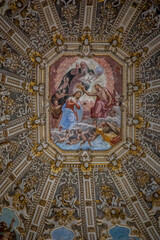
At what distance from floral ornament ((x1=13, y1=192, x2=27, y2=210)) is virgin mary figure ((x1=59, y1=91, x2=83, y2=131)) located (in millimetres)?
3677

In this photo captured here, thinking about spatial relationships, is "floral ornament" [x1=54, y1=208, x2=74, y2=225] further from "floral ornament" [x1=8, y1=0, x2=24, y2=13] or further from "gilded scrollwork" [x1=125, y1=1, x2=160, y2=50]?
"floral ornament" [x1=8, y1=0, x2=24, y2=13]

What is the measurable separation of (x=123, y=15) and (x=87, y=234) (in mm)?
9776

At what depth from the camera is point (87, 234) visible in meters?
15.1

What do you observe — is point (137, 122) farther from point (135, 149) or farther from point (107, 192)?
point (107, 192)

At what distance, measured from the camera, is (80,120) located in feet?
53.8

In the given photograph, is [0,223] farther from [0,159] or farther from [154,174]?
[154,174]

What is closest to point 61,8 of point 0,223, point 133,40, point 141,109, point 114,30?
point 114,30

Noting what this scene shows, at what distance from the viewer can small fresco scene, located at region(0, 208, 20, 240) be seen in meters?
14.1

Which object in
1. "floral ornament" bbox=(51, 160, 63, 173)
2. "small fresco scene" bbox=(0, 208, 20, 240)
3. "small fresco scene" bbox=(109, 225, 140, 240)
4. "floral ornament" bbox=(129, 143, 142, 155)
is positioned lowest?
"small fresco scene" bbox=(109, 225, 140, 240)

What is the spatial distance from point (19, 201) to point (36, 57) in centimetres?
650

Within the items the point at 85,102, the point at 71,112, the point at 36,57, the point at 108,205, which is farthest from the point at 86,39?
the point at 108,205

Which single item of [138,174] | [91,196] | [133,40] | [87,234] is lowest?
[87,234]

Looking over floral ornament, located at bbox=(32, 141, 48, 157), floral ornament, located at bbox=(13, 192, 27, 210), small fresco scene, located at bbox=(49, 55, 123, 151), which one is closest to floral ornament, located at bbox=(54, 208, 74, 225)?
floral ornament, located at bbox=(13, 192, 27, 210)

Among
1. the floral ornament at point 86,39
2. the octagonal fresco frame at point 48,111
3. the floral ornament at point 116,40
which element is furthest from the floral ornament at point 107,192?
the floral ornament at point 86,39
